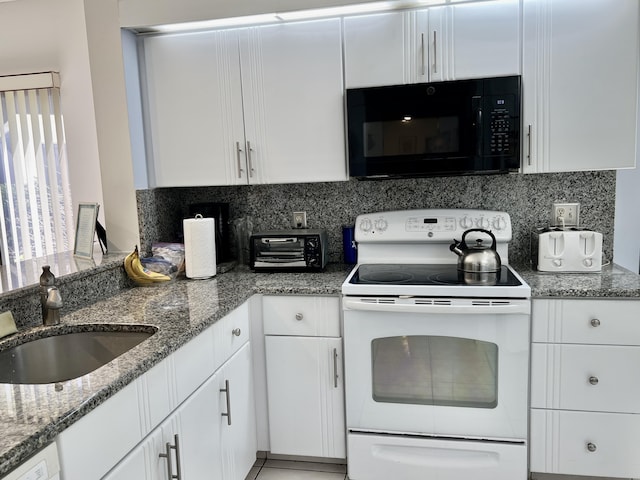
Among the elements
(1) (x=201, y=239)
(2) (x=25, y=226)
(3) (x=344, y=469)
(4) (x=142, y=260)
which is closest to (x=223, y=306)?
(1) (x=201, y=239)

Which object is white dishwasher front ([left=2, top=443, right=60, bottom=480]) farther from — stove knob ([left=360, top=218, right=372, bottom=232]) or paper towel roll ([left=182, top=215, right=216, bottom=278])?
stove knob ([left=360, top=218, right=372, bottom=232])

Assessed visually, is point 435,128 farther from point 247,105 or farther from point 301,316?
point 301,316

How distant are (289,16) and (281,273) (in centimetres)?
119

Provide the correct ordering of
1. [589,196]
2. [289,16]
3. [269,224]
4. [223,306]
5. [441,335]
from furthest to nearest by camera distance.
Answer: [269,224], [589,196], [289,16], [441,335], [223,306]

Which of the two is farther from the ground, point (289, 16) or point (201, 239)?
point (289, 16)

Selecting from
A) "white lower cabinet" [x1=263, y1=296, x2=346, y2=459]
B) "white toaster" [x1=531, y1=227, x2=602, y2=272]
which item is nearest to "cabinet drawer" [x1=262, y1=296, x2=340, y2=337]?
"white lower cabinet" [x1=263, y1=296, x2=346, y2=459]

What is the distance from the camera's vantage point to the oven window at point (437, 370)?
6.64 ft

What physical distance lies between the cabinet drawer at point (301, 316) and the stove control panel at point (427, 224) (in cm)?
45

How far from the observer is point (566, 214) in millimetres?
2455

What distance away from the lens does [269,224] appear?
280 cm

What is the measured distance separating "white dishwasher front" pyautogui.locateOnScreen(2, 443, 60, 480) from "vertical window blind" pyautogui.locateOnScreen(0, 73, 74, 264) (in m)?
2.65

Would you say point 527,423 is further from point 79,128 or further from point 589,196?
point 79,128

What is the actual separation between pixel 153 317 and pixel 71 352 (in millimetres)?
282

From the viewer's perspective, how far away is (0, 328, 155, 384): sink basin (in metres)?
1.61
